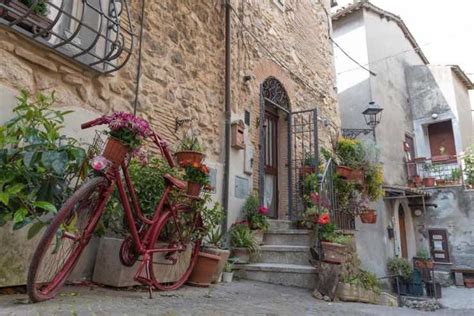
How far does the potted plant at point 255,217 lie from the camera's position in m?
4.98

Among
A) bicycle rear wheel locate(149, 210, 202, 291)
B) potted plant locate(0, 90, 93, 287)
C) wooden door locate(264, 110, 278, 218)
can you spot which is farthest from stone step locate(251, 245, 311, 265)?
potted plant locate(0, 90, 93, 287)

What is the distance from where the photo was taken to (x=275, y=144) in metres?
6.76

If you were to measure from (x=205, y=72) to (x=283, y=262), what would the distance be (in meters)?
2.72

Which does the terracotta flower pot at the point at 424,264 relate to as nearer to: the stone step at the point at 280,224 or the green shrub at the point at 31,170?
the stone step at the point at 280,224

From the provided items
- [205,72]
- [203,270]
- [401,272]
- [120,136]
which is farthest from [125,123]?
[401,272]

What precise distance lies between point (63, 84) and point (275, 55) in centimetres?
440

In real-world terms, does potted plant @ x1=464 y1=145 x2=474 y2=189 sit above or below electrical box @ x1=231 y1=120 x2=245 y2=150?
above

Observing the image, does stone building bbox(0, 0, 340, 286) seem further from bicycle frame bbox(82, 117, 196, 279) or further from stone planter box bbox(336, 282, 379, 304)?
stone planter box bbox(336, 282, 379, 304)

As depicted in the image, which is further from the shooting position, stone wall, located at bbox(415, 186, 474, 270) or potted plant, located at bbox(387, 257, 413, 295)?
stone wall, located at bbox(415, 186, 474, 270)

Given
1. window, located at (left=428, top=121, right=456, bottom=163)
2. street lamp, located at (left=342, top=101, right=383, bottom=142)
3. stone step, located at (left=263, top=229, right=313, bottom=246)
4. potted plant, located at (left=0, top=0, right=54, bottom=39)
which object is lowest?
stone step, located at (left=263, top=229, right=313, bottom=246)

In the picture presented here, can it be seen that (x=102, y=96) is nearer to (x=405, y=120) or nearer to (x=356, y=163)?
(x=356, y=163)

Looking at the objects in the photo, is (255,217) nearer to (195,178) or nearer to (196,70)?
(195,178)

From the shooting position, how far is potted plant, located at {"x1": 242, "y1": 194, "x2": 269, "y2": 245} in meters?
4.98

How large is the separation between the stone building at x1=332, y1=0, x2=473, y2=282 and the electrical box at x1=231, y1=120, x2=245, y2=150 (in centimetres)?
559
